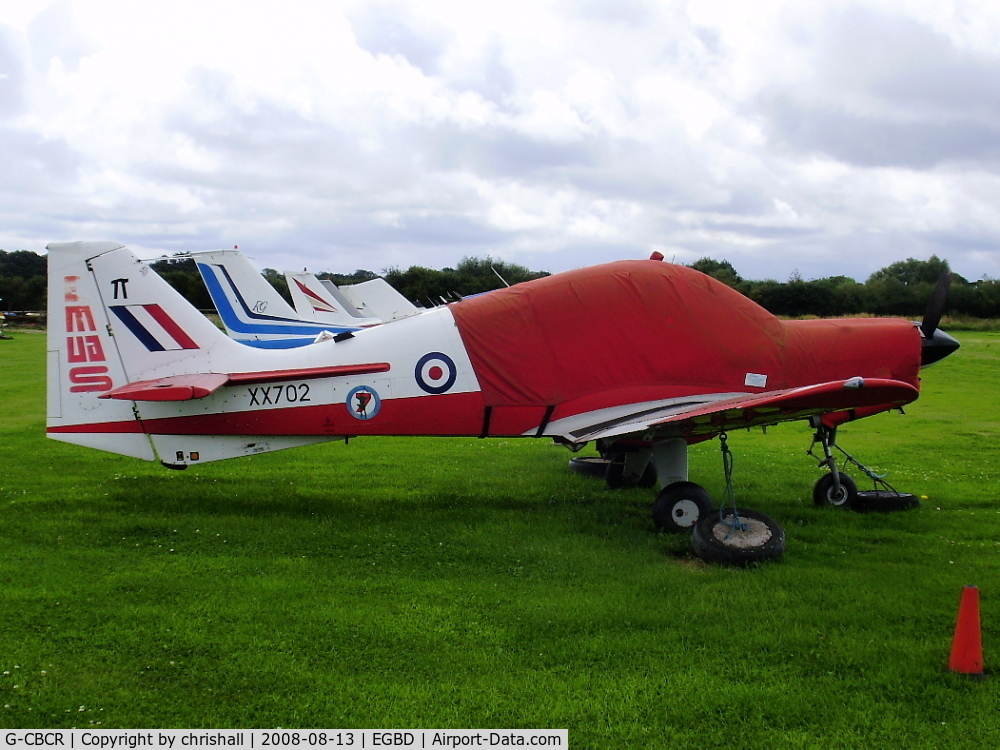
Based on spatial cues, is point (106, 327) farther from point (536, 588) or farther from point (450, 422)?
point (536, 588)

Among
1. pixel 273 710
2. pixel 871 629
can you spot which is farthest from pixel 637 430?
pixel 273 710

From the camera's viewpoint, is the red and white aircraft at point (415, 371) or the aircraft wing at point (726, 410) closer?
the aircraft wing at point (726, 410)

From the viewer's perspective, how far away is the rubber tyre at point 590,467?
11.0 m

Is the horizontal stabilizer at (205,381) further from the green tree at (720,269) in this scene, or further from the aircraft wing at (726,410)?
the green tree at (720,269)

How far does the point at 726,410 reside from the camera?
23.2 feet

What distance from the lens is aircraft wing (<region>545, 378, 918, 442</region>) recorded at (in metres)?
6.59

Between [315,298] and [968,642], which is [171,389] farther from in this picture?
[315,298]

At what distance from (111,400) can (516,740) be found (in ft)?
19.9

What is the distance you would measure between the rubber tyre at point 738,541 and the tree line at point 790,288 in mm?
4065
